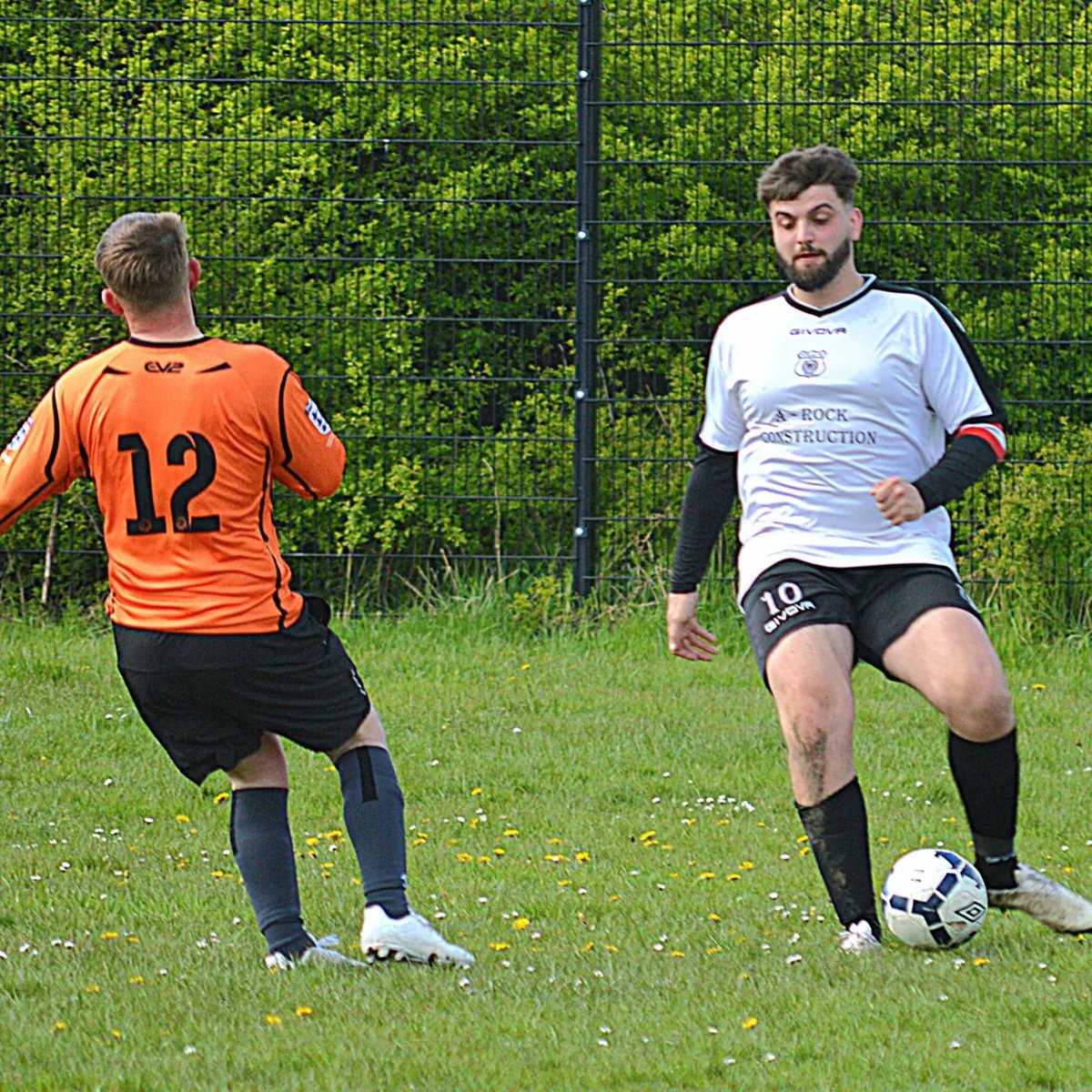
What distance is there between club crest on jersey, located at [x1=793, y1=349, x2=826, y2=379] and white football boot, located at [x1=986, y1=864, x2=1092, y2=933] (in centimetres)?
145

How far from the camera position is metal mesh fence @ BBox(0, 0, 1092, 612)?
34.2 ft

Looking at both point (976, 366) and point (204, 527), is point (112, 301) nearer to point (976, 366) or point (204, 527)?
point (204, 527)

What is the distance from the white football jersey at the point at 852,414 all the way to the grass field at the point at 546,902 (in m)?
1.10

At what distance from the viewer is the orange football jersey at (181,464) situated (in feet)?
14.8

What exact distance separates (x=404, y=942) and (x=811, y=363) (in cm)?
186

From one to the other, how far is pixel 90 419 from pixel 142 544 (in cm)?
33

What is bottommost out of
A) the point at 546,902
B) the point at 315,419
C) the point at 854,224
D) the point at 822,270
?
the point at 546,902

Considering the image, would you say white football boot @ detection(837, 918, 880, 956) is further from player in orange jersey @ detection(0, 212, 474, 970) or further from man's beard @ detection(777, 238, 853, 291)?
man's beard @ detection(777, 238, 853, 291)

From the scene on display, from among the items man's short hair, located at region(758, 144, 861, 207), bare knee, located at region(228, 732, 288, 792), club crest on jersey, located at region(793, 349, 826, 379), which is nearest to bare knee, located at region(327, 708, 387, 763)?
bare knee, located at region(228, 732, 288, 792)

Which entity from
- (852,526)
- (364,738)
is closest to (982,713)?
(852,526)

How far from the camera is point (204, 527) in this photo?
4586mm

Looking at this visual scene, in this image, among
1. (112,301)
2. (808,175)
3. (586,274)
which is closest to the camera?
(112,301)

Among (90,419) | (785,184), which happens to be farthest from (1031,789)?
(90,419)

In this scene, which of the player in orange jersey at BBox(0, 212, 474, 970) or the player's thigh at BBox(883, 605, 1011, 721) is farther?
the player's thigh at BBox(883, 605, 1011, 721)
